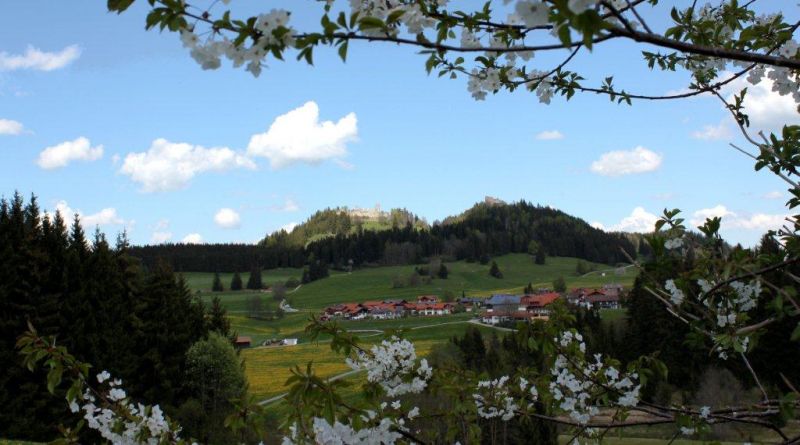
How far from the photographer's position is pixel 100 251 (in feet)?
95.2

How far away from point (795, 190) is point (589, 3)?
1949 mm

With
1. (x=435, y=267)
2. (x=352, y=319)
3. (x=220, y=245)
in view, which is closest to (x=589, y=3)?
(x=352, y=319)

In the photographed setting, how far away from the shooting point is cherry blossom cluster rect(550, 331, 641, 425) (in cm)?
373

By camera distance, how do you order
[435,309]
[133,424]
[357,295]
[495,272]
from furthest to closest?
[495,272]
[357,295]
[435,309]
[133,424]

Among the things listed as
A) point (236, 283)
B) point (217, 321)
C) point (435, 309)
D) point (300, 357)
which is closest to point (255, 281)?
point (236, 283)

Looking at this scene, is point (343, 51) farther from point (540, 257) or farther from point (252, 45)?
point (540, 257)

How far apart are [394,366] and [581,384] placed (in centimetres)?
134

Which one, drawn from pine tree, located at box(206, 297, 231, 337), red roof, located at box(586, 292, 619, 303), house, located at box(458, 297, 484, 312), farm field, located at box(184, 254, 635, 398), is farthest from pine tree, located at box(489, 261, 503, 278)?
pine tree, located at box(206, 297, 231, 337)

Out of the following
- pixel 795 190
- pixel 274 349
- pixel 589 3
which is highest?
pixel 589 3

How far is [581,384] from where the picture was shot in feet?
13.5

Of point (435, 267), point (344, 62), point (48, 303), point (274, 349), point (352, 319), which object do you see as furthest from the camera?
point (435, 267)

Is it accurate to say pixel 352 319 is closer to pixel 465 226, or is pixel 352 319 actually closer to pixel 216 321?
pixel 216 321

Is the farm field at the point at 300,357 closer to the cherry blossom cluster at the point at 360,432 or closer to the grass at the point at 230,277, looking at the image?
the cherry blossom cluster at the point at 360,432

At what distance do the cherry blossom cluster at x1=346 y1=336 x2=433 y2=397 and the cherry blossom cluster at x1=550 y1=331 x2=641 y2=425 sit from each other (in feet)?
3.10
